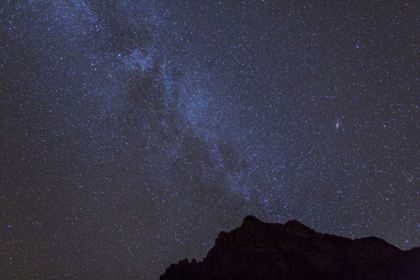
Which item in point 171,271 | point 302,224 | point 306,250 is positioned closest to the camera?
point 171,271

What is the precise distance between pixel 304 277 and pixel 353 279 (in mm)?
8116

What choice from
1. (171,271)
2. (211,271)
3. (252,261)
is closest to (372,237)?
(252,261)

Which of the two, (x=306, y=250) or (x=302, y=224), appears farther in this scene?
(x=302, y=224)

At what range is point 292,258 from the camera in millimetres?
60781

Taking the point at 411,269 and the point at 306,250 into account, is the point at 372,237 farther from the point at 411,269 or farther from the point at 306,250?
the point at 306,250

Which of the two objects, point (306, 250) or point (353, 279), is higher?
point (306, 250)

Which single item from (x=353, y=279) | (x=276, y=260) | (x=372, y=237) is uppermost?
(x=372, y=237)

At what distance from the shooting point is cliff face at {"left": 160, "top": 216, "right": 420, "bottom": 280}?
5622 centimetres

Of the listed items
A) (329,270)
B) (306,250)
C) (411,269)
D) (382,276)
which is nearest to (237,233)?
(306,250)

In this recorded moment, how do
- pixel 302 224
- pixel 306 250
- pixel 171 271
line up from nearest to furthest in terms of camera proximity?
pixel 171 271
pixel 306 250
pixel 302 224

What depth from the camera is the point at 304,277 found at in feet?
185

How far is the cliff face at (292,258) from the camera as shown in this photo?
5622 cm

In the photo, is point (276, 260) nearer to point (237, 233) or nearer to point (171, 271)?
point (237, 233)

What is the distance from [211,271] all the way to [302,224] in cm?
2300
